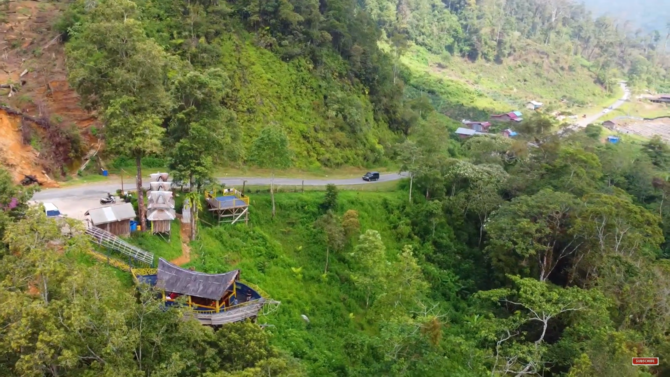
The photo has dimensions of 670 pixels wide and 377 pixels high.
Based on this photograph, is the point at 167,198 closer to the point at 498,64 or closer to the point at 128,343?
the point at 128,343

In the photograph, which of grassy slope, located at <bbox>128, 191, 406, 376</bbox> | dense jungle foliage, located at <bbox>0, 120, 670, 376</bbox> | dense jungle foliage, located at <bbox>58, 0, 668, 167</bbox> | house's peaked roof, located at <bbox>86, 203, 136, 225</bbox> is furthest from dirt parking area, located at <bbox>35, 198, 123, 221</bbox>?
dense jungle foliage, located at <bbox>58, 0, 668, 167</bbox>

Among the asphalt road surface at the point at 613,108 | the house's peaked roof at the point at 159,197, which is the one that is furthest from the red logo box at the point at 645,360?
the asphalt road surface at the point at 613,108

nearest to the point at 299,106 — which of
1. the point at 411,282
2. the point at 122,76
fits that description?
the point at 122,76

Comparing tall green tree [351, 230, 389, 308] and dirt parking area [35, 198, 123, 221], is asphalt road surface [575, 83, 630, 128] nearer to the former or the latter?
tall green tree [351, 230, 389, 308]

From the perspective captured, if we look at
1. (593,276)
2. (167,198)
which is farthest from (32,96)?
(593,276)

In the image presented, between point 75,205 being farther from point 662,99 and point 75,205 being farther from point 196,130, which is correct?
point 662,99

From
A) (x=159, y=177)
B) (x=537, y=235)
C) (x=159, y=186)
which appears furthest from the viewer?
(x=537, y=235)
